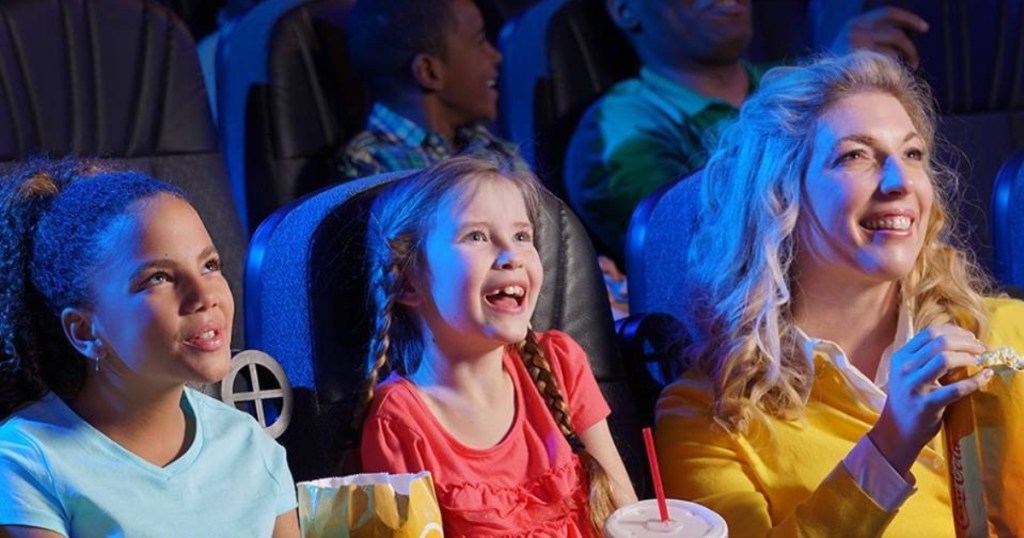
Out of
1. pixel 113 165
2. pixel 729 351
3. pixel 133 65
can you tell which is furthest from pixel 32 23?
pixel 729 351

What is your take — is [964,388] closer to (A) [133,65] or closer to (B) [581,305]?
(B) [581,305]

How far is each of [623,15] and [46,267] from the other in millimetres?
1837

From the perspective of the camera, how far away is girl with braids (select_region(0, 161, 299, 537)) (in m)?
1.29

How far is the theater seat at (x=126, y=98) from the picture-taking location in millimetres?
2316

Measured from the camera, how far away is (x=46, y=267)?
1.33 metres

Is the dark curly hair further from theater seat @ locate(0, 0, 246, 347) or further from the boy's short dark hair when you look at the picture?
the boy's short dark hair

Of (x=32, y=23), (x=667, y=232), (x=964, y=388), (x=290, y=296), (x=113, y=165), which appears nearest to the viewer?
(x=964, y=388)

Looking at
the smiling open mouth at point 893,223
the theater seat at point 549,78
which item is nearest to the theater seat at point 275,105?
the theater seat at point 549,78

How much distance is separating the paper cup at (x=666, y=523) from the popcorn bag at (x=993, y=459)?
21 cm

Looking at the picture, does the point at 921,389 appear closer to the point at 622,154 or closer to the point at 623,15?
the point at 622,154

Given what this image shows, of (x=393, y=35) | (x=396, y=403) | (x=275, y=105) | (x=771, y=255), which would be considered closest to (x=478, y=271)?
(x=396, y=403)

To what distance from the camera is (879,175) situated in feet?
5.43

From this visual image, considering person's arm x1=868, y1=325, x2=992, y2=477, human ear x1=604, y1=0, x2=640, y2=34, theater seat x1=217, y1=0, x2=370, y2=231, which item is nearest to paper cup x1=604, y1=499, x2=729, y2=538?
person's arm x1=868, y1=325, x2=992, y2=477

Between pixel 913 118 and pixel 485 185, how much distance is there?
512 millimetres
